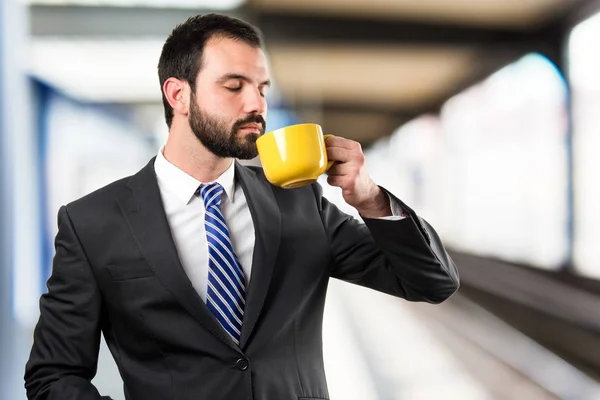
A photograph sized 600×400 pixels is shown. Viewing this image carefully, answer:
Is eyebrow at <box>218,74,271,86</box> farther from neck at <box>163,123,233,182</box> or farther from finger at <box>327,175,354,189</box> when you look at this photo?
finger at <box>327,175,354,189</box>

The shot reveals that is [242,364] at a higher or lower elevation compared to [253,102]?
lower

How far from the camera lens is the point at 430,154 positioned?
952 cm

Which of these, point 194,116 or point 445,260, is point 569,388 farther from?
point 194,116

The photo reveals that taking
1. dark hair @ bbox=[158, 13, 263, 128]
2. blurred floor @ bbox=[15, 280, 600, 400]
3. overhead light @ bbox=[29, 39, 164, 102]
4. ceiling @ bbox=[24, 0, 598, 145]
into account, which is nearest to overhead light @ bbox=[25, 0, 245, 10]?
ceiling @ bbox=[24, 0, 598, 145]

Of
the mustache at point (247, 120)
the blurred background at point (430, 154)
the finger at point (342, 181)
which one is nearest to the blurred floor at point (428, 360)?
the blurred background at point (430, 154)

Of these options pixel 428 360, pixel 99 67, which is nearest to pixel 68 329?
pixel 428 360

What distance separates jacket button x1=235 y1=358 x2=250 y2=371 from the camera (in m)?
1.18

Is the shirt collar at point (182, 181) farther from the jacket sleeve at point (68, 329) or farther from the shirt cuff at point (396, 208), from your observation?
the shirt cuff at point (396, 208)

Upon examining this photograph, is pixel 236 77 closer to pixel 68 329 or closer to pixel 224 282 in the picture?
pixel 224 282

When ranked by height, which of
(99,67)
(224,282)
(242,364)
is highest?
(99,67)

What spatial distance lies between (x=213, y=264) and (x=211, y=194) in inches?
5.9

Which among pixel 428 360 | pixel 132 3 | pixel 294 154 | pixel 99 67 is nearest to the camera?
pixel 294 154

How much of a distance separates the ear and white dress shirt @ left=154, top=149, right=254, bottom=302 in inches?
4.0

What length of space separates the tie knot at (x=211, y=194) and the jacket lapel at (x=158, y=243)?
0.08 meters
